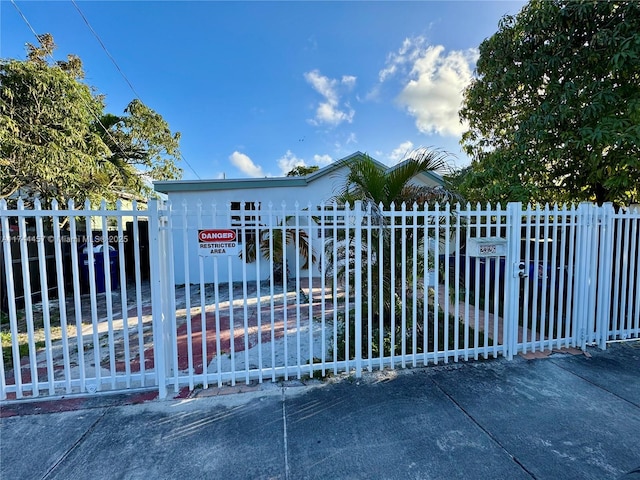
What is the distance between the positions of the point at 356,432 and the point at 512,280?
2747 millimetres

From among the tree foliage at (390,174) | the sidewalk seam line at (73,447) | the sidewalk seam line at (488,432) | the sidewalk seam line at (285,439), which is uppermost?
the tree foliage at (390,174)

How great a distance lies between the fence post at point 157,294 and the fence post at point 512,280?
13.3 ft

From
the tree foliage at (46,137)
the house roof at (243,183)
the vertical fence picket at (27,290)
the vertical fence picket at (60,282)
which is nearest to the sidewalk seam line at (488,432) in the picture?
the vertical fence picket at (60,282)

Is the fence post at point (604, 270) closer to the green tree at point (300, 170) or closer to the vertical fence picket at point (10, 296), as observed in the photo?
the vertical fence picket at point (10, 296)

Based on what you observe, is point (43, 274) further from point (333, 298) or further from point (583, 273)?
point (583, 273)

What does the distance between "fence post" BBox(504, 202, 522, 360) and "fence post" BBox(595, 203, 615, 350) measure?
1.26 meters

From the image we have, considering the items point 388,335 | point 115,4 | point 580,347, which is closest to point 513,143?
point 580,347

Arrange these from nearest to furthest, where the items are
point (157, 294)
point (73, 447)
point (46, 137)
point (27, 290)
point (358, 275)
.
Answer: point (73, 447) < point (27, 290) < point (157, 294) < point (358, 275) < point (46, 137)

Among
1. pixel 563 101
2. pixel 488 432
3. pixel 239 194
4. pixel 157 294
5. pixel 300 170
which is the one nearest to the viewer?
pixel 488 432

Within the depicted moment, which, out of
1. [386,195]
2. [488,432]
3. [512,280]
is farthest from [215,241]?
[512,280]

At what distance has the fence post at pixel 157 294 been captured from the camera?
295cm

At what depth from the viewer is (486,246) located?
12.1 feet

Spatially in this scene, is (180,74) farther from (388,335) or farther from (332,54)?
(388,335)

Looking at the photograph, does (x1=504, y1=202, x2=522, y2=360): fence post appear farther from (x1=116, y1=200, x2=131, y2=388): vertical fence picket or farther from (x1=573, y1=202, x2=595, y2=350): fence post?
(x1=116, y1=200, x2=131, y2=388): vertical fence picket
